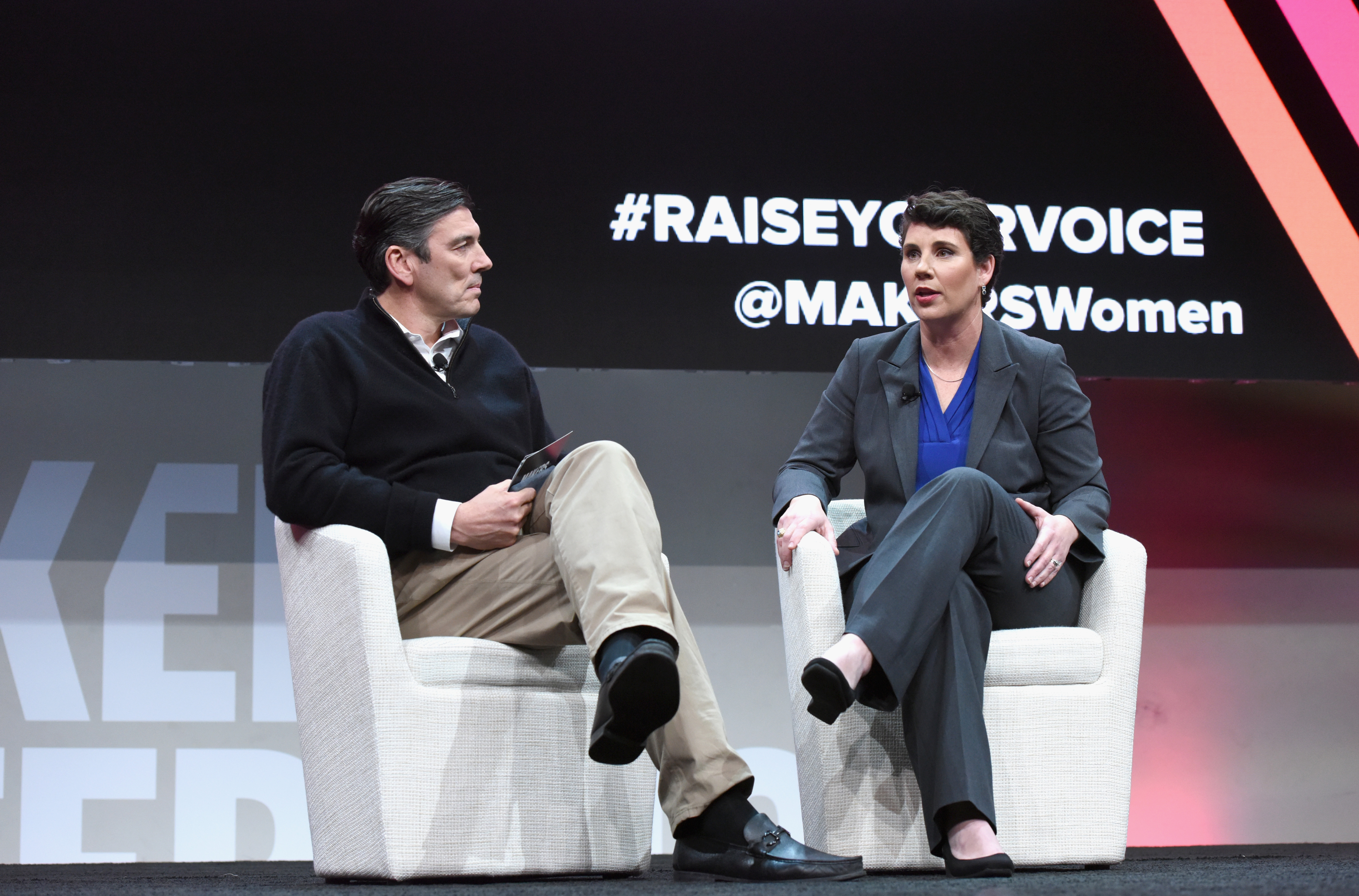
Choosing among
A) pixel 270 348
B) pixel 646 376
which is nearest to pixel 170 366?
pixel 270 348

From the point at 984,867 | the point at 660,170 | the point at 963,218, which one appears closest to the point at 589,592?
the point at 984,867

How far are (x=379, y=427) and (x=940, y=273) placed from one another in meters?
1.11

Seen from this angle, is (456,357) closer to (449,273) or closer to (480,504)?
(449,273)

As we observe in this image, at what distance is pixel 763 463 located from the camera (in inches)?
152

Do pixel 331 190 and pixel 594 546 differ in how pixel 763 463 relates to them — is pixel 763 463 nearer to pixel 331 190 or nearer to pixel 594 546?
pixel 331 190

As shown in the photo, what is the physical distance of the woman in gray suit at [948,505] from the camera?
78.1 inches

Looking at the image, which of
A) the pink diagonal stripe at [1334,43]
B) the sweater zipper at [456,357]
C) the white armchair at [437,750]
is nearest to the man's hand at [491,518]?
the white armchair at [437,750]

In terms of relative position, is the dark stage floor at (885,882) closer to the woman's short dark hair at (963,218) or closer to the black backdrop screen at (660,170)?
the woman's short dark hair at (963,218)

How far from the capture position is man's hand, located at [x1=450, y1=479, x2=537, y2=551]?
7.32 ft

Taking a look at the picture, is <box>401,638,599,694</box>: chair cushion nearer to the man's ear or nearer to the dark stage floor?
the dark stage floor

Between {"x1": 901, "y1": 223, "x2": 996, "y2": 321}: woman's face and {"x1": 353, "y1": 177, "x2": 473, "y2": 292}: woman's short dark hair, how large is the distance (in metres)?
0.93

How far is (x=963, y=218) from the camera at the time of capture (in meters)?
2.54

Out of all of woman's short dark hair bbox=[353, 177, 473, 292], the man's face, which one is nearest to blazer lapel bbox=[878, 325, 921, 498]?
the man's face

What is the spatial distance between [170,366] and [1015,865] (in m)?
2.67
